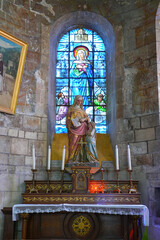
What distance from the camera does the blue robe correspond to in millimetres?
9961

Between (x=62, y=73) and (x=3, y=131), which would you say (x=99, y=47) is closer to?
(x=62, y=73)

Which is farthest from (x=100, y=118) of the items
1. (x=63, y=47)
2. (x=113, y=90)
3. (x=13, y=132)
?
(x=13, y=132)

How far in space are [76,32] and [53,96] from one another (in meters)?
2.35

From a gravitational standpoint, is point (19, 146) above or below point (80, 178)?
above

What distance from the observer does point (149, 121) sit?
27.4 ft

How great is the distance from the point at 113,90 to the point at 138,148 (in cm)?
188

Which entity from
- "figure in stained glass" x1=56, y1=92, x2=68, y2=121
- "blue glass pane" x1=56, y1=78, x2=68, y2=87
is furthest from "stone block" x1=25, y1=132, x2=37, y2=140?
"blue glass pane" x1=56, y1=78, x2=68, y2=87

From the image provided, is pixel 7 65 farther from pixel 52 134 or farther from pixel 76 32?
pixel 76 32

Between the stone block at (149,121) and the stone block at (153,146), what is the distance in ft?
1.37

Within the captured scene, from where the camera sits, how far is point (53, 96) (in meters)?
9.66

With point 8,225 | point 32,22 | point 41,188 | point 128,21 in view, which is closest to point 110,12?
point 128,21

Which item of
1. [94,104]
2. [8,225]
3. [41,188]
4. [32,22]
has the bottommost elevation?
[8,225]

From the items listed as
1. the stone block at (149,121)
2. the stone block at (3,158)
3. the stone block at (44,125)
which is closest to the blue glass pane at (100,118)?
the stone block at (149,121)

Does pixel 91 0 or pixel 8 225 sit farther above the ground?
pixel 91 0
